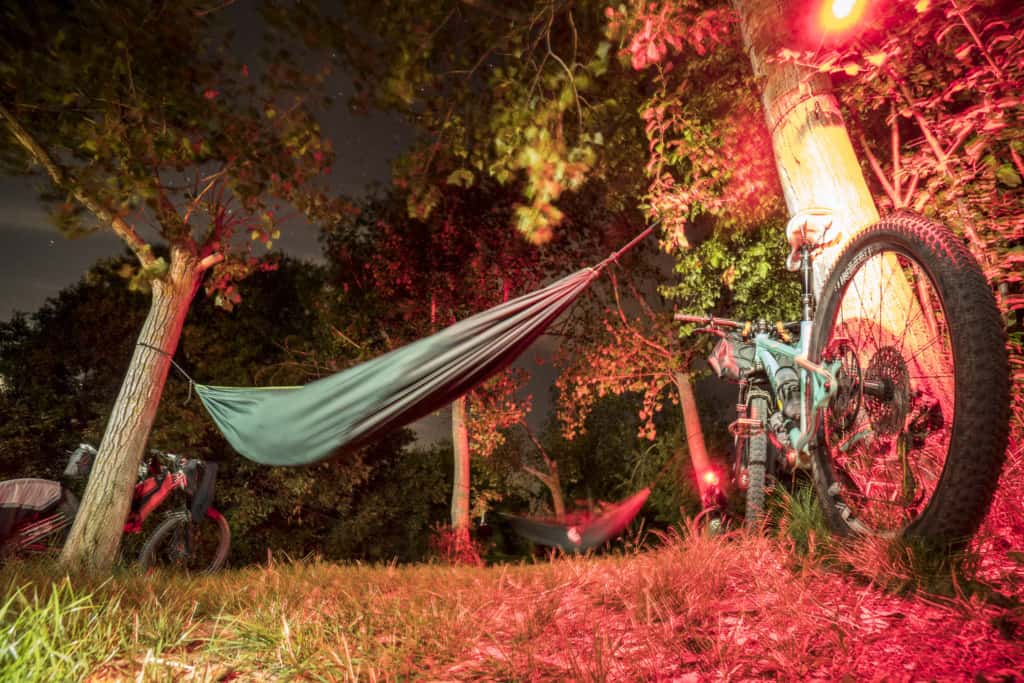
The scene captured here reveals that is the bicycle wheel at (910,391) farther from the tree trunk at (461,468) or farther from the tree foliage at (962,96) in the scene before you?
the tree trunk at (461,468)

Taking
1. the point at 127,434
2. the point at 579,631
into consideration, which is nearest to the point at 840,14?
the point at 579,631

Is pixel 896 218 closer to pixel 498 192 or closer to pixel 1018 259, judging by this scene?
pixel 1018 259

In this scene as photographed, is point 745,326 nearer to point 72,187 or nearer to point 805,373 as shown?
point 805,373

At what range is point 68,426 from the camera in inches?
316

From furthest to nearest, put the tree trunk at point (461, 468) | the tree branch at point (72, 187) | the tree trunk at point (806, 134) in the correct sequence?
the tree trunk at point (461, 468)
the tree branch at point (72, 187)
the tree trunk at point (806, 134)

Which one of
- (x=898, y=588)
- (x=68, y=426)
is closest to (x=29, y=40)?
(x=898, y=588)

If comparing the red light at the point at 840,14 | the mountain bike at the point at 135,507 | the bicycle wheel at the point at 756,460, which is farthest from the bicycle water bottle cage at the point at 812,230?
the mountain bike at the point at 135,507

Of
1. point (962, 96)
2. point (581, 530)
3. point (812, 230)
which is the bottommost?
point (581, 530)

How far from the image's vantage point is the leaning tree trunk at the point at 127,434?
3266mm

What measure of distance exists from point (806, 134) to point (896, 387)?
1.19 metres

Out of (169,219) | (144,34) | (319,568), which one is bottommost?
(319,568)

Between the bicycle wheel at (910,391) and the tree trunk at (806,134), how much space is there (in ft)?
0.79

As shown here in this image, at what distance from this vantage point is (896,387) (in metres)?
1.63

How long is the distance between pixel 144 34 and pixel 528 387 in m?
5.59
